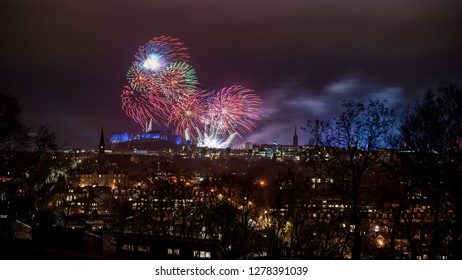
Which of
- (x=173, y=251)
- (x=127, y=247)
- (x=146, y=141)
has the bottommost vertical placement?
(x=127, y=247)

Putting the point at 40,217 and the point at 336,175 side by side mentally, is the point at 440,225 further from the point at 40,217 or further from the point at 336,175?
the point at 40,217

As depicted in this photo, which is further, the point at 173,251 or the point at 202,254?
the point at 202,254

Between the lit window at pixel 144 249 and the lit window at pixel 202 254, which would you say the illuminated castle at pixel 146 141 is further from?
the lit window at pixel 202 254

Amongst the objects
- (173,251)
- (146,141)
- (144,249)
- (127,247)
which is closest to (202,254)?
(173,251)

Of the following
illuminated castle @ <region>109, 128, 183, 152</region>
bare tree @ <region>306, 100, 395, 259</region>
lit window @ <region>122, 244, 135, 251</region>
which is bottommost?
lit window @ <region>122, 244, 135, 251</region>

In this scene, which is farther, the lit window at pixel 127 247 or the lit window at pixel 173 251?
the lit window at pixel 127 247

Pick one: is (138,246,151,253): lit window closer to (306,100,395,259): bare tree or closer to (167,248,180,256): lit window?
(167,248,180,256): lit window

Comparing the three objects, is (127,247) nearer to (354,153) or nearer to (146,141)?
(354,153)

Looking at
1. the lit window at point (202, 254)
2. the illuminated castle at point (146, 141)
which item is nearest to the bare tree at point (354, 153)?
the lit window at point (202, 254)

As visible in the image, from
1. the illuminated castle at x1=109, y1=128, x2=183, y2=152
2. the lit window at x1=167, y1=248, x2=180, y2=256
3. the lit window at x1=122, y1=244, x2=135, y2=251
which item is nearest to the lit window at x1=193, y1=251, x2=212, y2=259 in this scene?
the lit window at x1=167, y1=248, x2=180, y2=256

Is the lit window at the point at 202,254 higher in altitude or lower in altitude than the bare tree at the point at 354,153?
lower

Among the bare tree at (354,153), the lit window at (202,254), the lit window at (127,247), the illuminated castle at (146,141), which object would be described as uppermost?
the illuminated castle at (146,141)

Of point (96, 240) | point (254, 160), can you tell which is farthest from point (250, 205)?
point (254, 160)
